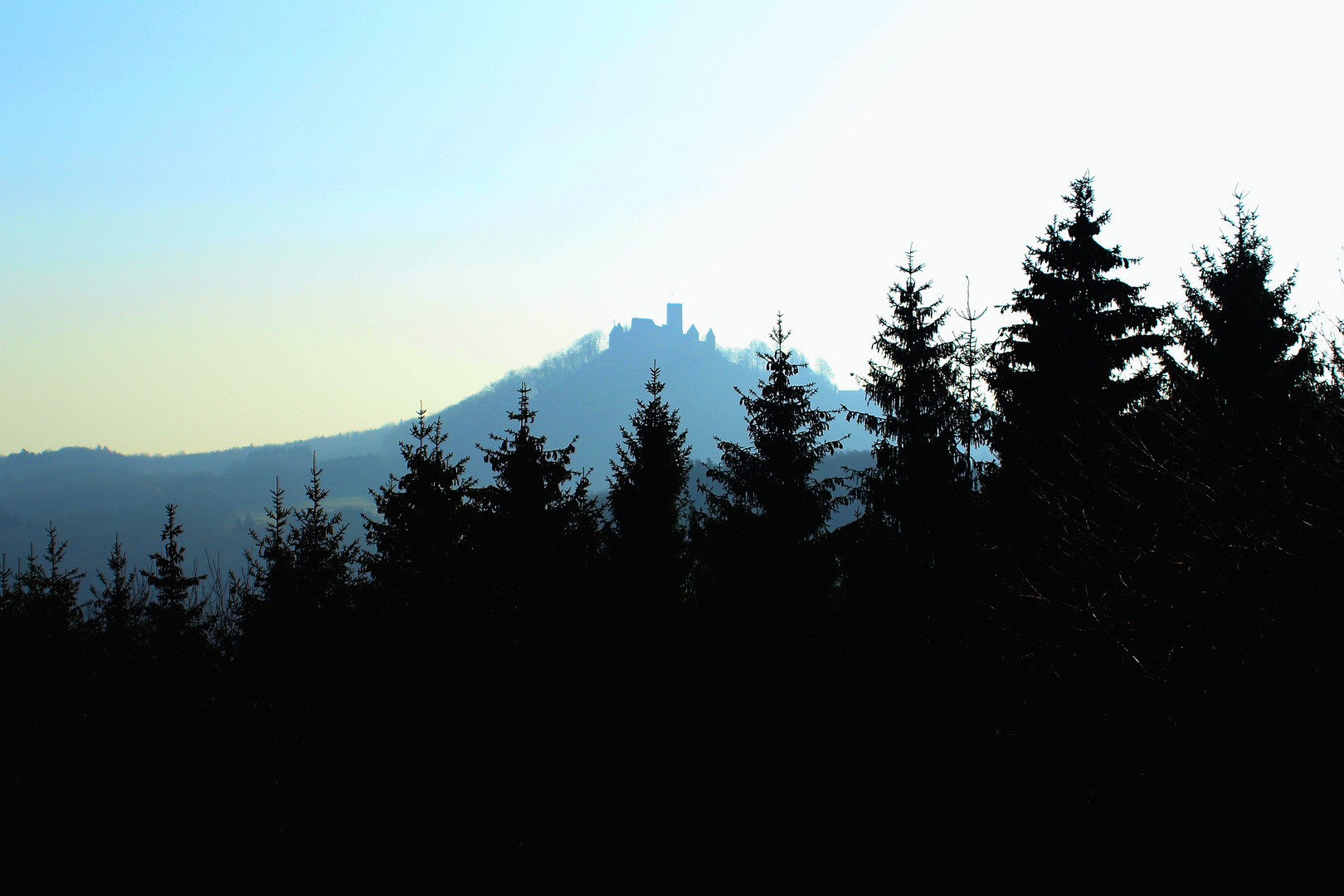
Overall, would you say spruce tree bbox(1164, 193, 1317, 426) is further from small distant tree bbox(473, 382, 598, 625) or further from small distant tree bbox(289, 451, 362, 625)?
small distant tree bbox(289, 451, 362, 625)

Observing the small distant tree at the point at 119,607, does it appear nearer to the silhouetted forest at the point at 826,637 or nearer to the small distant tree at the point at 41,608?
the small distant tree at the point at 41,608

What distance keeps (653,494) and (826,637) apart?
26.9ft

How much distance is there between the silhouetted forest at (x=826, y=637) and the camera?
778cm

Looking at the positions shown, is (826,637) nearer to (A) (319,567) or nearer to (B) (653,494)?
(B) (653,494)

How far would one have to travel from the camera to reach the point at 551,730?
17.2 meters

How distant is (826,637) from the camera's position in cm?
1820

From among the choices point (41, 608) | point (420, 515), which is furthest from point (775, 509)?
point (41, 608)

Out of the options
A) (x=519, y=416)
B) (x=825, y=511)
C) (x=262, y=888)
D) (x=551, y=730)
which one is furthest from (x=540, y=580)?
(x=262, y=888)

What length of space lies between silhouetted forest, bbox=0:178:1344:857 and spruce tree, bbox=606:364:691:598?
0.12 m

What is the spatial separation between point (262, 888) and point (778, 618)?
11.1m

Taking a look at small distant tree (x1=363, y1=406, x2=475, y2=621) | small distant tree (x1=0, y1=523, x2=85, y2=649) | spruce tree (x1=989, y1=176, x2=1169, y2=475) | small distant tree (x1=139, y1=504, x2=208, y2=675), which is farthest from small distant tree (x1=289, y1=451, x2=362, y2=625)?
spruce tree (x1=989, y1=176, x2=1169, y2=475)

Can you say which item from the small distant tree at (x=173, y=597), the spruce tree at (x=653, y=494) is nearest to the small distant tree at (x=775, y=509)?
the spruce tree at (x=653, y=494)

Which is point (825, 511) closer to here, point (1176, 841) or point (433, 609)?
point (433, 609)

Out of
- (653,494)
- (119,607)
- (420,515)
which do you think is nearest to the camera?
(420,515)
